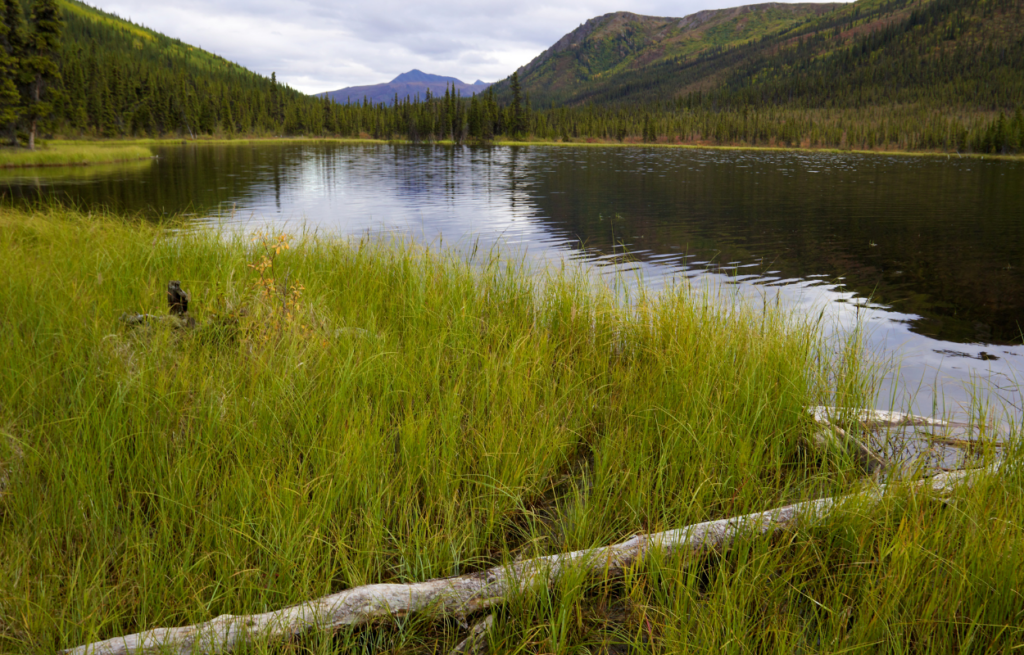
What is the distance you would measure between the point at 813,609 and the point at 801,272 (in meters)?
14.2

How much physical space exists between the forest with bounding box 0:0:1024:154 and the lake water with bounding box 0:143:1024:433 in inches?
1092

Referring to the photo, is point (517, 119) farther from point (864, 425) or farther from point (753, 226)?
point (864, 425)

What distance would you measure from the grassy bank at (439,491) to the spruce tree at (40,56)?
54.5 metres

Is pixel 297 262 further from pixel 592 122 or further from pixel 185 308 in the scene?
pixel 592 122

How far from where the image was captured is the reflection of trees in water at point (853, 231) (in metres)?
12.7

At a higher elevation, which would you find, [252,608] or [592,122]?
[592,122]

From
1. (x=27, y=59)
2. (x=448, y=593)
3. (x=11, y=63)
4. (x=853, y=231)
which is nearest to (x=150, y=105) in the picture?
(x=27, y=59)

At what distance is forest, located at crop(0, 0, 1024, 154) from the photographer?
8344cm

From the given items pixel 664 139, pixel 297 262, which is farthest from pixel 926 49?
pixel 297 262

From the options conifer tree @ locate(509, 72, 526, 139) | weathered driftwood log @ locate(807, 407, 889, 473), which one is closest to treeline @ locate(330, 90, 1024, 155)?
conifer tree @ locate(509, 72, 526, 139)

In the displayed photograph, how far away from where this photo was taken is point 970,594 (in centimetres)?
262

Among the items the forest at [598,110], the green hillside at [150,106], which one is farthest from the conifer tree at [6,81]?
the green hillside at [150,106]

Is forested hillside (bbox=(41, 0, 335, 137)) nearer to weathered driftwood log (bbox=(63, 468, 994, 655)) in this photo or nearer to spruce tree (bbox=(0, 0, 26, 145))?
spruce tree (bbox=(0, 0, 26, 145))

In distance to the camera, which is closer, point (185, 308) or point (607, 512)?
point (607, 512)
